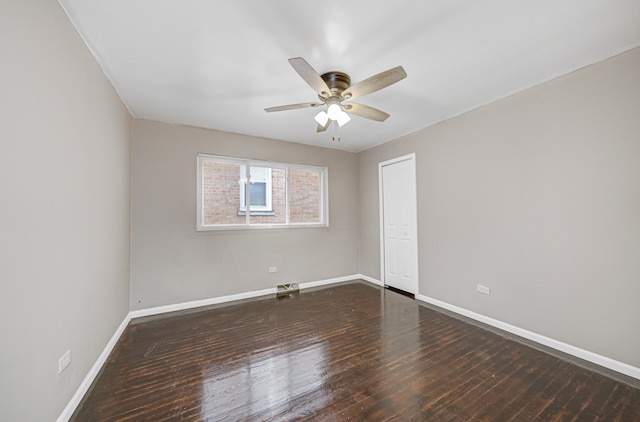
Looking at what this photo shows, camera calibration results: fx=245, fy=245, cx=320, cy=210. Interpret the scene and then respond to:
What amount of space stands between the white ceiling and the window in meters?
1.22

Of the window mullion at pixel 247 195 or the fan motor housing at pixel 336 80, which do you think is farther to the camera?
Answer: the window mullion at pixel 247 195

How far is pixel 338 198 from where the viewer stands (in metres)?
4.79

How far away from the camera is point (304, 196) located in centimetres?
454

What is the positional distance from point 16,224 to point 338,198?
160 inches

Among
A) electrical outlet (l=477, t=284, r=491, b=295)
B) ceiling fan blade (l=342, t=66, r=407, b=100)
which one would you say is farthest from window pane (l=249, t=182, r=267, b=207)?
electrical outlet (l=477, t=284, r=491, b=295)

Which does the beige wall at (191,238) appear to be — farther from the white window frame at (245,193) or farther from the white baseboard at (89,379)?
the white baseboard at (89,379)

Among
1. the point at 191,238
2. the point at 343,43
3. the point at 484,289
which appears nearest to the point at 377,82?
the point at 343,43

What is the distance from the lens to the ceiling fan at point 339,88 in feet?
5.69

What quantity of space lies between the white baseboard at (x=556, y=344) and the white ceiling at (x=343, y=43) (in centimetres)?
253

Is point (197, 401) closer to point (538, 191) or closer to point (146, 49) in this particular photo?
point (146, 49)

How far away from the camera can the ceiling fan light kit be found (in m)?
1.73

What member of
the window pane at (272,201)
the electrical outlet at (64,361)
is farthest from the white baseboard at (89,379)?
the window pane at (272,201)

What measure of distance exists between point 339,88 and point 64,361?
2813mm

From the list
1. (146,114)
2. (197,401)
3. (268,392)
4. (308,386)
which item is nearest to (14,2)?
(146,114)
